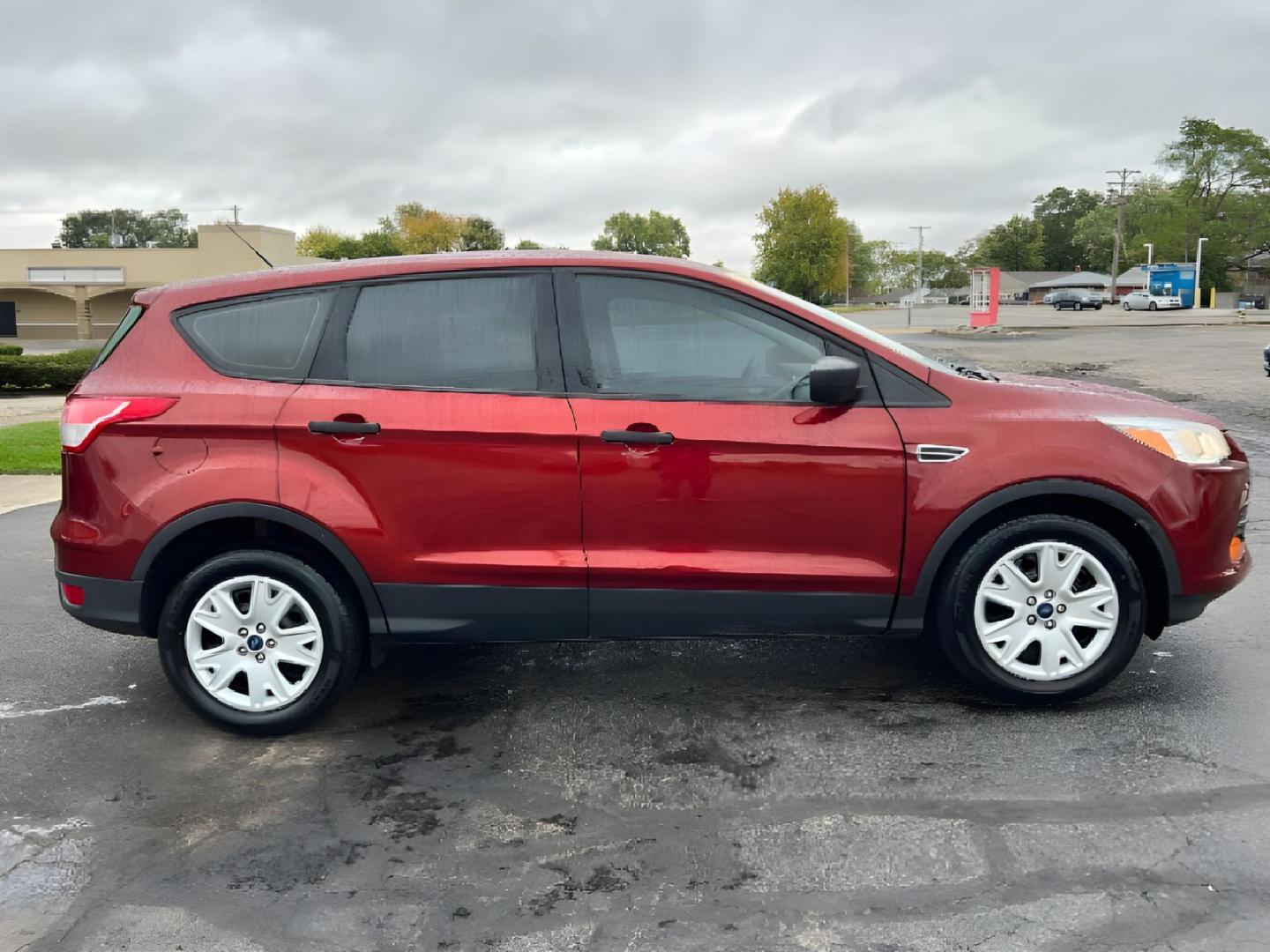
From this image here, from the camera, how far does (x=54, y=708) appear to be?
463cm

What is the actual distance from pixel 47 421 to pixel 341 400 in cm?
1450

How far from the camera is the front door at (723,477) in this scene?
4.04 metres

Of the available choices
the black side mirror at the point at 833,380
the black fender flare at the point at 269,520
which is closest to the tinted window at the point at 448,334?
the black fender flare at the point at 269,520

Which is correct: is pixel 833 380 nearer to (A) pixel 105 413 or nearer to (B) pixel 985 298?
(A) pixel 105 413

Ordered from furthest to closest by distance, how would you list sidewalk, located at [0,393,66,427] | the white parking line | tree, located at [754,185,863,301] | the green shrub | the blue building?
tree, located at [754,185,863,301], the blue building, the green shrub, sidewalk, located at [0,393,66,427], the white parking line

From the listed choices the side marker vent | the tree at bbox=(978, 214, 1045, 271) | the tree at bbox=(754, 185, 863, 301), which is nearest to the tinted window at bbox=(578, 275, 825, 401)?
the side marker vent

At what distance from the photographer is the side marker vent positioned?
161 inches

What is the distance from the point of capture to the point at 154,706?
462 centimetres

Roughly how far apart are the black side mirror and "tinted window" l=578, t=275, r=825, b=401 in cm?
13

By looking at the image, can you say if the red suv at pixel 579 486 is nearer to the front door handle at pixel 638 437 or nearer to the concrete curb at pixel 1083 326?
the front door handle at pixel 638 437

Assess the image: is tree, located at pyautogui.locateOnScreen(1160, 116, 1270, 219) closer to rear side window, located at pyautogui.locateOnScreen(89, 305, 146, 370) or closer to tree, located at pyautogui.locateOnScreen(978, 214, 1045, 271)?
tree, located at pyautogui.locateOnScreen(978, 214, 1045, 271)

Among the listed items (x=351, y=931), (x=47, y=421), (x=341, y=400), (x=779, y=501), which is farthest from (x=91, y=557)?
(x=47, y=421)

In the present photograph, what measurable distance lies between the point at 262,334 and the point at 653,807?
2.30 meters

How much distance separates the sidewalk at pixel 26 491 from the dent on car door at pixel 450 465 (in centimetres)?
627
